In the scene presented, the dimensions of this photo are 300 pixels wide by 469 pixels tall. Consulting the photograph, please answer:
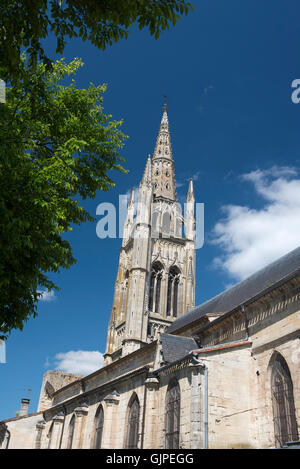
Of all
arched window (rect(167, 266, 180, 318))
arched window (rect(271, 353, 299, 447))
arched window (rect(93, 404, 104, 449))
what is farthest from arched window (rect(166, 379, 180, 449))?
arched window (rect(167, 266, 180, 318))

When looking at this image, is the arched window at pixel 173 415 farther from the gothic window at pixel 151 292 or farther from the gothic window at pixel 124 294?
the gothic window at pixel 124 294

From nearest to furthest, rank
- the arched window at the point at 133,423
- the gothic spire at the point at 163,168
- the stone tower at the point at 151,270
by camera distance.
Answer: the arched window at the point at 133,423, the stone tower at the point at 151,270, the gothic spire at the point at 163,168

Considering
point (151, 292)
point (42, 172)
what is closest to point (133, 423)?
point (42, 172)

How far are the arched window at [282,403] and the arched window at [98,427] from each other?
27.0 ft

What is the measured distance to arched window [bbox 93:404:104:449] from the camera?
15911 mm

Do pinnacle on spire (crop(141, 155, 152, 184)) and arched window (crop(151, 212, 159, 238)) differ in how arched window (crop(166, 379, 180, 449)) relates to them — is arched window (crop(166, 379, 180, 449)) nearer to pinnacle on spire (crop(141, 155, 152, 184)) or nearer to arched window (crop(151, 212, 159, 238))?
arched window (crop(151, 212, 159, 238))

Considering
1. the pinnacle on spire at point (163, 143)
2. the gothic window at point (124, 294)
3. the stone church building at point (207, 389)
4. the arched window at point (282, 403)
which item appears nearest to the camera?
the arched window at point (282, 403)

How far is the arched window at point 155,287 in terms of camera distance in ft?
112

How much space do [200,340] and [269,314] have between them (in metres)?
5.01

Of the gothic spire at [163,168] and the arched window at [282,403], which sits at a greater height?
the gothic spire at [163,168]

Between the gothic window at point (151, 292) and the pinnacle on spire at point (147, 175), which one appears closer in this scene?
the gothic window at point (151, 292)

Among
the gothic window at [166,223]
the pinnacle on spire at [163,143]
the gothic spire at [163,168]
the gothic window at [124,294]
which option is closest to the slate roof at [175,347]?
the gothic window at [124,294]

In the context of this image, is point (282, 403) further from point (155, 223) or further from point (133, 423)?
point (155, 223)

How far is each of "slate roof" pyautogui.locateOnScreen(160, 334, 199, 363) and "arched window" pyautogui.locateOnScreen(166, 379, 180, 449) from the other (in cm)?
206
